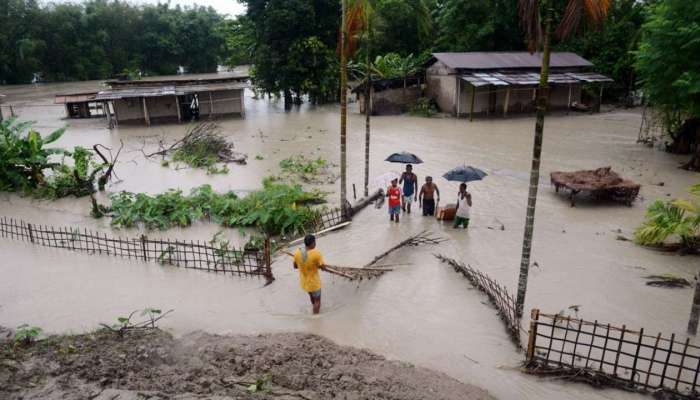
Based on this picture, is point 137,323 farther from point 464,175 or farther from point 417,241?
point 464,175

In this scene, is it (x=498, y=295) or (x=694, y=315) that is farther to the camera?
(x=498, y=295)

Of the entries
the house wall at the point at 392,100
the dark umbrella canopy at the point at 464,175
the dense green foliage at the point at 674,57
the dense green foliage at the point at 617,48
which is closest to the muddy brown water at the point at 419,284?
the dark umbrella canopy at the point at 464,175

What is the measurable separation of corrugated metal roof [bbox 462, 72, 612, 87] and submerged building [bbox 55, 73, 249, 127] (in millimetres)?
13536

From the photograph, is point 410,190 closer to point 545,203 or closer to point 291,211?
point 291,211

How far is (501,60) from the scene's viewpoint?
27906 mm

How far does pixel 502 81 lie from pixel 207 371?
23.7m

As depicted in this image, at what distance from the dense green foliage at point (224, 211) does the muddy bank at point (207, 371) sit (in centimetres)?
439

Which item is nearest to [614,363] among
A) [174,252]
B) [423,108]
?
[174,252]

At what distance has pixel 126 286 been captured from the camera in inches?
328

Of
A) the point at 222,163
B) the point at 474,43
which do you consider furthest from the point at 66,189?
the point at 474,43

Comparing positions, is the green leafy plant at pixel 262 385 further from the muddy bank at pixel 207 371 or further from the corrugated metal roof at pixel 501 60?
the corrugated metal roof at pixel 501 60

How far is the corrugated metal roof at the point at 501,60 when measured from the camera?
26.8 m

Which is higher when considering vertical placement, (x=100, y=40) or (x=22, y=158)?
(x=100, y=40)

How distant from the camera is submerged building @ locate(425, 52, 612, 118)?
86.8 feet
